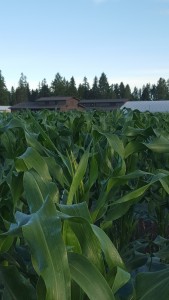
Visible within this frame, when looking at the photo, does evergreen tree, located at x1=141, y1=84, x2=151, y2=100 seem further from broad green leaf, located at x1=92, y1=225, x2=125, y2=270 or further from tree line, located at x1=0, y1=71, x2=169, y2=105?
broad green leaf, located at x1=92, y1=225, x2=125, y2=270

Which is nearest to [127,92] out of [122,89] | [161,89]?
[122,89]

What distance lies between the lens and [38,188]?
1019mm

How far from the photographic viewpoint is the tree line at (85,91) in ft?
300

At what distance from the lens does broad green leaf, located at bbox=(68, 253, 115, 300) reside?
751 millimetres

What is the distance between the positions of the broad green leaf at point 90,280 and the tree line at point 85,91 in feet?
288

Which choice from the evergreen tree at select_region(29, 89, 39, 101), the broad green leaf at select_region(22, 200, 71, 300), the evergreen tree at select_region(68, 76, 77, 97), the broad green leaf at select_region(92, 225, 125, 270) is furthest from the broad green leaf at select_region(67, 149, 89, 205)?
the evergreen tree at select_region(29, 89, 39, 101)

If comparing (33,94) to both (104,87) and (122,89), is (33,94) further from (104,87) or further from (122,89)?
(122,89)

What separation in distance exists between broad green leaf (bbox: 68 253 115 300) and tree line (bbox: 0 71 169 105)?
87.7 metres

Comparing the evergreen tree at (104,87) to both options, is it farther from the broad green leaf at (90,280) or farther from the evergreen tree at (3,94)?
the broad green leaf at (90,280)

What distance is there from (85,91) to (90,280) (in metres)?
94.6

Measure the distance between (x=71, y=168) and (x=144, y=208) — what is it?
115cm

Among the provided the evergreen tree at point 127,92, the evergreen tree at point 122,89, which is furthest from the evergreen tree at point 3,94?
the evergreen tree at point 127,92

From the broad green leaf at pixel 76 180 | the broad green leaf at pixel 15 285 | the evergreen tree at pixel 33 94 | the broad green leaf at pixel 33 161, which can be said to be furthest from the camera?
the evergreen tree at pixel 33 94

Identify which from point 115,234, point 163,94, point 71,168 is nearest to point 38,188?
point 71,168
